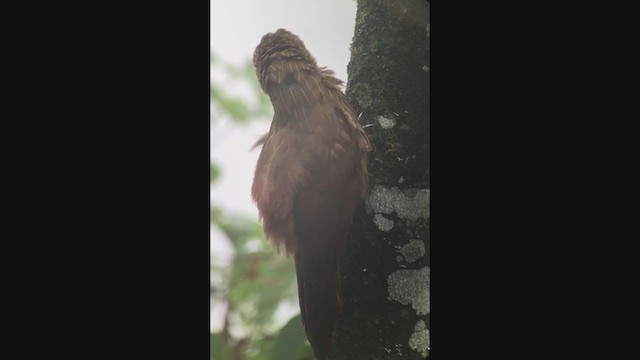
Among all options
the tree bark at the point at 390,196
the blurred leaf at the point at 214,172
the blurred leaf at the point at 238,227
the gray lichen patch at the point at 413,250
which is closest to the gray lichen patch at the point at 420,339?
the tree bark at the point at 390,196

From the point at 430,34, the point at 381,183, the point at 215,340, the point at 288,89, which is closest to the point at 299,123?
the point at 288,89

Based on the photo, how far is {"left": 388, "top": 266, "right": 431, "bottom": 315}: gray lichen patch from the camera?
1374 mm

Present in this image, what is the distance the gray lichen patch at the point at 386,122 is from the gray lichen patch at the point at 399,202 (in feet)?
0.35

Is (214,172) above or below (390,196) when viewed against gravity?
above

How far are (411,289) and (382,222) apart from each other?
13cm

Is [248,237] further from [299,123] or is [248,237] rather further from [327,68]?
[327,68]

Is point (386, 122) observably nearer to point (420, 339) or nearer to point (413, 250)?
point (413, 250)

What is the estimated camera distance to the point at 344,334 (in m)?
1.37

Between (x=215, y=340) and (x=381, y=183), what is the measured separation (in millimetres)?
401

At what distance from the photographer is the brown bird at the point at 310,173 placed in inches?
53.7

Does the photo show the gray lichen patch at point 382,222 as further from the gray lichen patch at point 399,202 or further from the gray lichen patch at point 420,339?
the gray lichen patch at point 420,339

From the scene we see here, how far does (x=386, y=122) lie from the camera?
4.58ft

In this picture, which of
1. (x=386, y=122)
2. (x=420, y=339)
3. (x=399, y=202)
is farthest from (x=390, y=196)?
(x=420, y=339)

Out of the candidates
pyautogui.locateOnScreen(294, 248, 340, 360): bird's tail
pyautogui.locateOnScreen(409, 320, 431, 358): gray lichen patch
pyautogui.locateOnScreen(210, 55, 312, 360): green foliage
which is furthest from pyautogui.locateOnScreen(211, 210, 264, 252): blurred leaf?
pyautogui.locateOnScreen(409, 320, 431, 358): gray lichen patch
